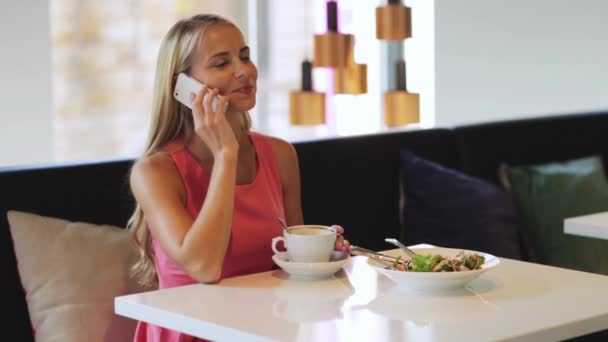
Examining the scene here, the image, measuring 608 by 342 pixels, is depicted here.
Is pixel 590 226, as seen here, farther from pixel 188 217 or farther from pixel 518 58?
pixel 518 58

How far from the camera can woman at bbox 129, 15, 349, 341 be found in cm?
220

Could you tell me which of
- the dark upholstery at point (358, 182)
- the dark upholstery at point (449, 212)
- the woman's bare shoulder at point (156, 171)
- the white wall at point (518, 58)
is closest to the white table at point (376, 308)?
the woman's bare shoulder at point (156, 171)

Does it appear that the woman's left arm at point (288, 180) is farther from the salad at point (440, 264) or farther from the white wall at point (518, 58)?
the white wall at point (518, 58)

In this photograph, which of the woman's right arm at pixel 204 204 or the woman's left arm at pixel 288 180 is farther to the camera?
the woman's left arm at pixel 288 180

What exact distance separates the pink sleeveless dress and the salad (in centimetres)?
41

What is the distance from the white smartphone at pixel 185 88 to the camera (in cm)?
233

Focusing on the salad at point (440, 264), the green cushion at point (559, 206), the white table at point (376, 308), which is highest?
the salad at point (440, 264)

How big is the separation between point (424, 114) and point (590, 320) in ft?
14.4

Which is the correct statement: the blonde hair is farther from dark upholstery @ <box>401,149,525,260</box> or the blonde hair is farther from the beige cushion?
dark upholstery @ <box>401,149,525,260</box>

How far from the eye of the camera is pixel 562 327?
1.77 meters

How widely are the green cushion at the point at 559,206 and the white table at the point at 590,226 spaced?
2.65 ft

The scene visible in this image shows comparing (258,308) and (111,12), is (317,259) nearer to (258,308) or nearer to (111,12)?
(258,308)

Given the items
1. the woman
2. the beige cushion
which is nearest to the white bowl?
the woman

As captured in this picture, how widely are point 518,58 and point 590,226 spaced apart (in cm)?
255
